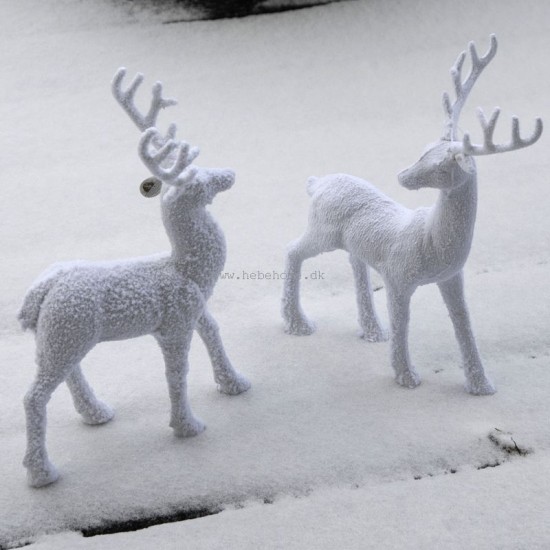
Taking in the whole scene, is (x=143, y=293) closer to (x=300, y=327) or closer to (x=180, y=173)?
(x=180, y=173)

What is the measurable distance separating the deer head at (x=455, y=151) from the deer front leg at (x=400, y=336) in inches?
7.7

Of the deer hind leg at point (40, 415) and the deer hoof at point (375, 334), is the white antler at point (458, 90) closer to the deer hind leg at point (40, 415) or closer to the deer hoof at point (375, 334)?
the deer hoof at point (375, 334)

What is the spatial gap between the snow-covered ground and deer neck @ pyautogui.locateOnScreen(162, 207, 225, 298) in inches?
10.8

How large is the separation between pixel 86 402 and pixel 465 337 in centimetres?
64

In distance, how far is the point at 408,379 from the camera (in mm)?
1403

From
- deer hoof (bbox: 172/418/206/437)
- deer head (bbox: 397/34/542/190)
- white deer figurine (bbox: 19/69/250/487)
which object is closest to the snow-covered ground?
deer hoof (bbox: 172/418/206/437)

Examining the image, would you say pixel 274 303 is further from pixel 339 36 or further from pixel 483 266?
pixel 339 36

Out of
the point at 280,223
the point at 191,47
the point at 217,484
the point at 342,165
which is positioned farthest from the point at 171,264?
the point at 191,47

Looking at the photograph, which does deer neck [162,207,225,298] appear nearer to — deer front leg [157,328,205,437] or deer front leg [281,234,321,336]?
deer front leg [157,328,205,437]

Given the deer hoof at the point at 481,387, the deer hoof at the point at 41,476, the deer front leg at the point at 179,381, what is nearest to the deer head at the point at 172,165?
the deer front leg at the point at 179,381

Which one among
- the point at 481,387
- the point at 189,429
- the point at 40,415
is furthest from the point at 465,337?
the point at 40,415

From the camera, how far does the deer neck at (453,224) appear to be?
1.23 meters

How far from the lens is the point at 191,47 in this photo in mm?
2672

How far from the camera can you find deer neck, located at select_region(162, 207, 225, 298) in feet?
3.94
